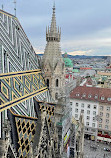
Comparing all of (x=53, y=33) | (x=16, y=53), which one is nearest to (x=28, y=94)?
(x=16, y=53)

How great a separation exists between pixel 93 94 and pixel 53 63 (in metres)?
24.9

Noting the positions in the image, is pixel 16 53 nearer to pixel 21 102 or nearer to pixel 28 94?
pixel 28 94

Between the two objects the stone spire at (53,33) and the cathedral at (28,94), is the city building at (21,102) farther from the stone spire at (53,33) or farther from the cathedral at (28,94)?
the stone spire at (53,33)

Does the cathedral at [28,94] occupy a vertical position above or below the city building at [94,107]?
above

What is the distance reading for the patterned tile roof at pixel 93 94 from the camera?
139ft

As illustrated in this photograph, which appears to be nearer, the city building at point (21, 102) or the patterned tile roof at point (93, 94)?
the city building at point (21, 102)

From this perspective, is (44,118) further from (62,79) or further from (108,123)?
(108,123)

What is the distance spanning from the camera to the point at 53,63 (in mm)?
22391

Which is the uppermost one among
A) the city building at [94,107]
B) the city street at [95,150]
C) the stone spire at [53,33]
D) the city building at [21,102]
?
the stone spire at [53,33]

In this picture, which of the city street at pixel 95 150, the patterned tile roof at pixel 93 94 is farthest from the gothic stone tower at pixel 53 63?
the city street at pixel 95 150

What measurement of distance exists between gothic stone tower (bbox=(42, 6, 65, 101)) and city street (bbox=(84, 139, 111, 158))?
2386 cm

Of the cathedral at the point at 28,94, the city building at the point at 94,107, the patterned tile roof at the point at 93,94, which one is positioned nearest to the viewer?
the cathedral at the point at 28,94

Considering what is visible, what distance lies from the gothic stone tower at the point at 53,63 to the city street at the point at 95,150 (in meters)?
23.9

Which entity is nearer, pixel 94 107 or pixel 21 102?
pixel 21 102
